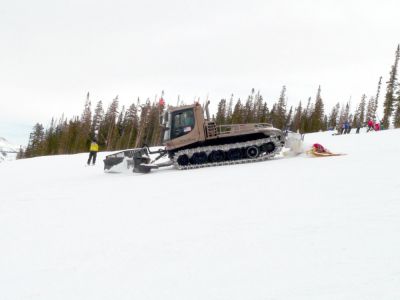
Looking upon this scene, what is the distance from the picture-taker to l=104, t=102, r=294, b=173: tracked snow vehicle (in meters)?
13.0

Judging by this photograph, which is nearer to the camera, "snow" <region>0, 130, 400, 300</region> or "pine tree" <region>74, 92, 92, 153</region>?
"snow" <region>0, 130, 400, 300</region>

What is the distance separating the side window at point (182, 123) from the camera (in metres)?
13.2

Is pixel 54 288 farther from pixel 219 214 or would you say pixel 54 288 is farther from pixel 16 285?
pixel 219 214

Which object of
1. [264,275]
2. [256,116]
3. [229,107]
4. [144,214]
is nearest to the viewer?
[264,275]

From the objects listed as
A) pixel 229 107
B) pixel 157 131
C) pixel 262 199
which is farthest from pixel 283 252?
pixel 229 107

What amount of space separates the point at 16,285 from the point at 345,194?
5543mm

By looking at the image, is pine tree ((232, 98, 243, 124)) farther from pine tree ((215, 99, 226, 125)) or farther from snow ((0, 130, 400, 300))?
snow ((0, 130, 400, 300))

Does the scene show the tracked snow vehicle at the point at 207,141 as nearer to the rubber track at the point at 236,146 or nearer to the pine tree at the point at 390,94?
the rubber track at the point at 236,146

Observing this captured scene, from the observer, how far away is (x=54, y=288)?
351 centimetres

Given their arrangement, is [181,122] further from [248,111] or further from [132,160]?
[248,111]

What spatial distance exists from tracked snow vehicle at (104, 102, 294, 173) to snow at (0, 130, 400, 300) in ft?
18.1

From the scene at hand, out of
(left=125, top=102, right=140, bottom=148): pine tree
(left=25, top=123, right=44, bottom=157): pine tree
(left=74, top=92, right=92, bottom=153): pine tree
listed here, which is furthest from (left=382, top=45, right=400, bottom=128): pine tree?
(left=25, top=123, right=44, bottom=157): pine tree

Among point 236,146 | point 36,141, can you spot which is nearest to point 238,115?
point 36,141

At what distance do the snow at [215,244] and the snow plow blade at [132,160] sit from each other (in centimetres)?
577
